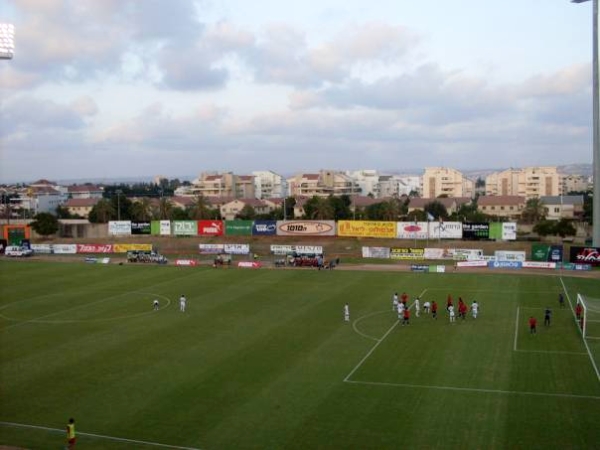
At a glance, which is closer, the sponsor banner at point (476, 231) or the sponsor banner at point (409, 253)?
the sponsor banner at point (409, 253)

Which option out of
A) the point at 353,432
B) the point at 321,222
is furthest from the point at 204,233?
the point at 353,432

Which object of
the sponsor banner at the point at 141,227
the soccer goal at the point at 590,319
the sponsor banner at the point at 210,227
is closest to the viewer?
the soccer goal at the point at 590,319

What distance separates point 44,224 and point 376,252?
47.9 metres

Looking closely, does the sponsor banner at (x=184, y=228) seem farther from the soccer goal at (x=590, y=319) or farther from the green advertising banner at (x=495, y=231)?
the soccer goal at (x=590, y=319)

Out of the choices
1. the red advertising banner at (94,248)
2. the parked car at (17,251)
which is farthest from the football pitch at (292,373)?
the parked car at (17,251)

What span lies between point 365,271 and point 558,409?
121 ft

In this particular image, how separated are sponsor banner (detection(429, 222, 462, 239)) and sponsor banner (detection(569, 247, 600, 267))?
43.2 ft

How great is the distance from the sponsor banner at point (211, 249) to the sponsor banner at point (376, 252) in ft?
53.5

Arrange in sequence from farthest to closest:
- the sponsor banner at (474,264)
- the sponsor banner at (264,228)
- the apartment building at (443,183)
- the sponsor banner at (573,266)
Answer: the apartment building at (443,183)
the sponsor banner at (264,228)
the sponsor banner at (474,264)
the sponsor banner at (573,266)

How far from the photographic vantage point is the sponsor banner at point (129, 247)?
73.2 meters

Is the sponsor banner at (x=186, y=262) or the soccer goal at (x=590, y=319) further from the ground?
the sponsor banner at (x=186, y=262)

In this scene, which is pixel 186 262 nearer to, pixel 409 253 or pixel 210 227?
pixel 210 227

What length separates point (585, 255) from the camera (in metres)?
58.6

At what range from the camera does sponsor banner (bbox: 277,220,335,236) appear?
75.1 meters
